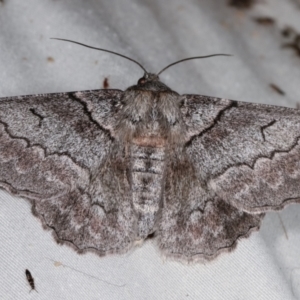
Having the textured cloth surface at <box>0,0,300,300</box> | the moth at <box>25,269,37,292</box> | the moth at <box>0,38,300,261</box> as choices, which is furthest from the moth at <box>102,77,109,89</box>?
the moth at <box>25,269,37,292</box>

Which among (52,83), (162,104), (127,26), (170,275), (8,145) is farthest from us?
(127,26)

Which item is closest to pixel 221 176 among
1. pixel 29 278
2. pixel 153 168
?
pixel 153 168

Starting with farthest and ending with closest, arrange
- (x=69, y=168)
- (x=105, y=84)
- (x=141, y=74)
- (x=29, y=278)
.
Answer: (x=141, y=74), (x=105, y=84), (x=29, y=278), (x=69, y=168)

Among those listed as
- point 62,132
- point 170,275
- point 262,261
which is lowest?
point 170,275

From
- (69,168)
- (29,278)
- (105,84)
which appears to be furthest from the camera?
(105,84)

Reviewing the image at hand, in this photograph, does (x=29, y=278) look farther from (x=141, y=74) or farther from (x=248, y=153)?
(x=141, y=74)

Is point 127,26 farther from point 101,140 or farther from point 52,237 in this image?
point 52,237

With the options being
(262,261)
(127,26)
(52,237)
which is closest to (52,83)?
(127,26)

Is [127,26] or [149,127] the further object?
[127,26]
